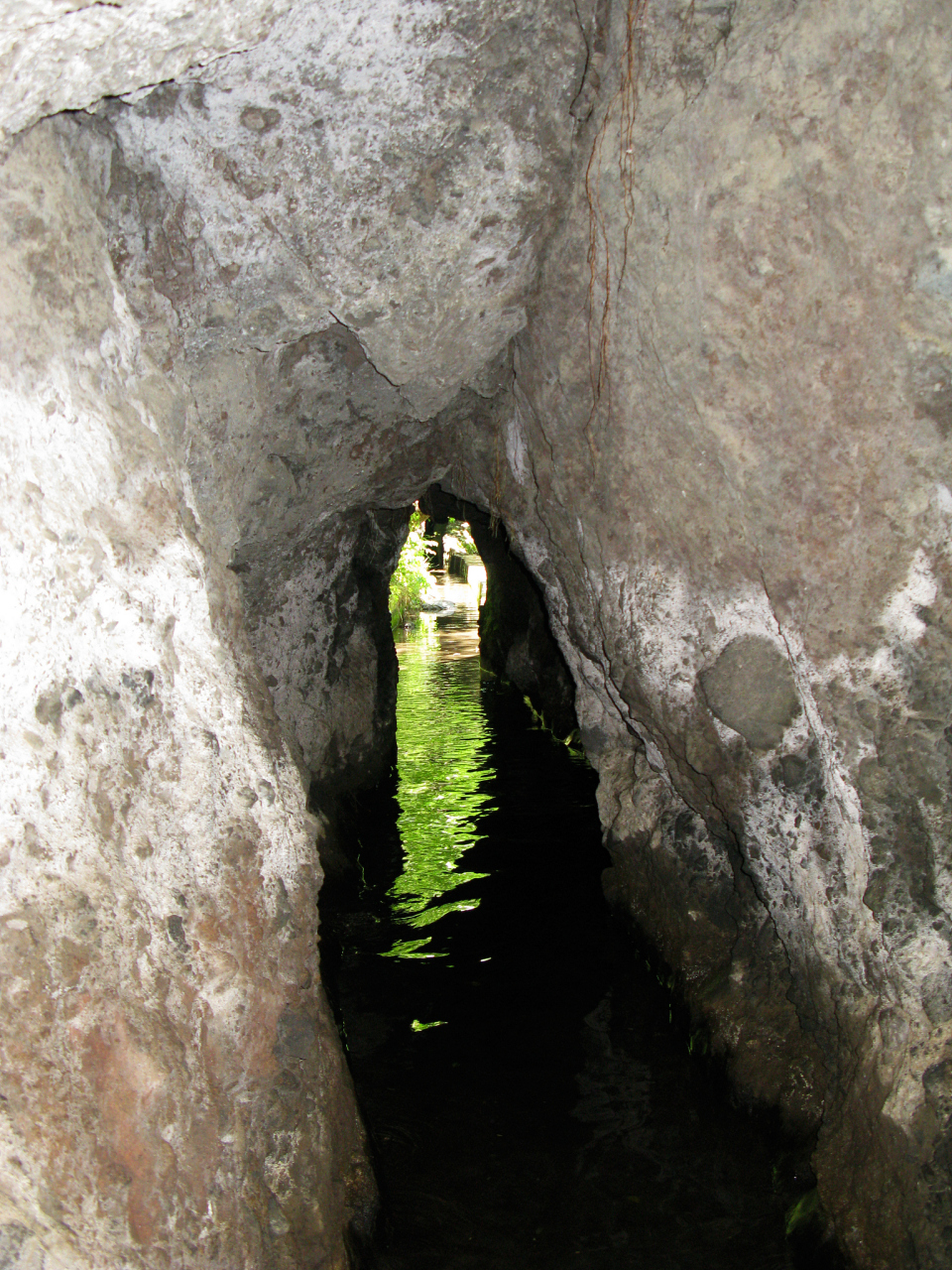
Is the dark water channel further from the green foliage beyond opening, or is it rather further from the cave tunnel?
the green foliage beyond opening

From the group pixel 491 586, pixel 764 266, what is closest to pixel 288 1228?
pixel 764 266

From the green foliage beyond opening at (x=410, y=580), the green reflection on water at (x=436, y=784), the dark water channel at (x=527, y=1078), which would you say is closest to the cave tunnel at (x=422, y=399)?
the dark water channel at (x=527, y=1078)

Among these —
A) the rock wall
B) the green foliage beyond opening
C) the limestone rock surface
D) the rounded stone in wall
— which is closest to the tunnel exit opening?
the rock wall

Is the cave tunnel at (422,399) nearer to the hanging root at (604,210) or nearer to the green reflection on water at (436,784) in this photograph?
the hanging root at (604,210)

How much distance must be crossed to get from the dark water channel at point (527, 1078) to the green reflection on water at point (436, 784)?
1.3 inches

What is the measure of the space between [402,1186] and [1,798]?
2502mm

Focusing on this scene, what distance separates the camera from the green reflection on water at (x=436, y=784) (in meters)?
6.72

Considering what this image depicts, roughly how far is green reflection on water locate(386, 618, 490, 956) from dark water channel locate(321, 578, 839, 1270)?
34 mm

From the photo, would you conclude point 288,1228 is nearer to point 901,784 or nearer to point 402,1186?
point 402,1186

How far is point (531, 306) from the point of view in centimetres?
428

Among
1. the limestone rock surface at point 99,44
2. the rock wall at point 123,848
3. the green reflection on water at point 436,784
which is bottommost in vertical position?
the green reflection on water at point 436,784

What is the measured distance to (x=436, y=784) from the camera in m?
9.30

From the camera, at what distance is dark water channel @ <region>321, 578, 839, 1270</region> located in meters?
3.67

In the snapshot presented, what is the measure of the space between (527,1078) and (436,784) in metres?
4.75
